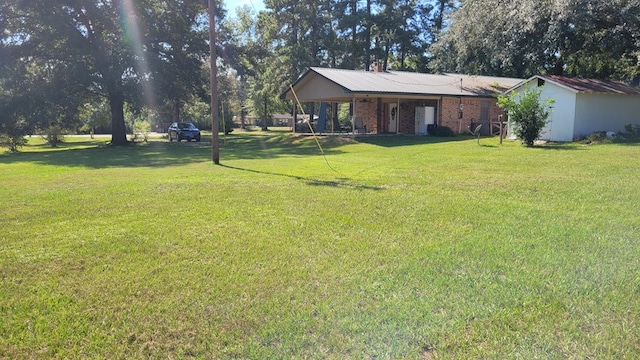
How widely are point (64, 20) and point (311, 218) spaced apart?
25.6m

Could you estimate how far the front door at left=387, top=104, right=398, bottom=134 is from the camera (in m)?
29.0

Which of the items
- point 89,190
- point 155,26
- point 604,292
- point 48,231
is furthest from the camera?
point 155,26

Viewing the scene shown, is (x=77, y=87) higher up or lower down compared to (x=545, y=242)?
higher up

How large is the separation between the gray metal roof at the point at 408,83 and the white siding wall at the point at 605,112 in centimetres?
770

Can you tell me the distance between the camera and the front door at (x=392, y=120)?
95.0 ft

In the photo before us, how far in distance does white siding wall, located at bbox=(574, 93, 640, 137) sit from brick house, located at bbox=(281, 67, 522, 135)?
7661 mm

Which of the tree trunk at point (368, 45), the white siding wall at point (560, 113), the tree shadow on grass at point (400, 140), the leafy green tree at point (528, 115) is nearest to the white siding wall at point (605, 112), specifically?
the white siding wall at point (560, 113)

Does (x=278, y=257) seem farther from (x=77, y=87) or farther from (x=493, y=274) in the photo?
(x=77, y=87)

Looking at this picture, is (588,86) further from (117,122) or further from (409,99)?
(117,122)

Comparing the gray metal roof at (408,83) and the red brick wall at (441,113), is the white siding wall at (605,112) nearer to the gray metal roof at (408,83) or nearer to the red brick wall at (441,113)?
the gray metal roof at (408,83)

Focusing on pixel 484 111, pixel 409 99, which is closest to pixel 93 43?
pixel 409 99

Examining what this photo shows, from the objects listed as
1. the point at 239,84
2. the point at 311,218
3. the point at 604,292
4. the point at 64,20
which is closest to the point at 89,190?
the point at 311,218

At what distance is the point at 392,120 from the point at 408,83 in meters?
2.86

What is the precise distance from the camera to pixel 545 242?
492 centimetres
